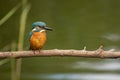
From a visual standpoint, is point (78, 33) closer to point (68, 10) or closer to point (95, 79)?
point (68, 10)

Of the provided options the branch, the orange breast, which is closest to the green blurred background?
the orange breast

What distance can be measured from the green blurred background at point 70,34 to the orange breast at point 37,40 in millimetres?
1404

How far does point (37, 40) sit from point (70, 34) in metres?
3.15

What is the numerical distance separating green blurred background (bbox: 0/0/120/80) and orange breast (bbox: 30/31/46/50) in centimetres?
140

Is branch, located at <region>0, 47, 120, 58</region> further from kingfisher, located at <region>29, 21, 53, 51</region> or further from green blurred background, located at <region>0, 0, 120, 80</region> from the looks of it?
green blurred background, located at <region>0, 0, 120, 80</region>

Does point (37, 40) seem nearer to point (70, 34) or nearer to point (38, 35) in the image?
point (38, 35)

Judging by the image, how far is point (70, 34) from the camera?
5.44 metres

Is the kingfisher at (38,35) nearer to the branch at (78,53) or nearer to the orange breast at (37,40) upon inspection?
the orange breast at (37,40)

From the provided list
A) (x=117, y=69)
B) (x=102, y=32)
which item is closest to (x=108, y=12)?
(x=102, y=32)

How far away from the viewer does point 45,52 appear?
2.21 meters

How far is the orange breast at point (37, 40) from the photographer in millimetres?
2275

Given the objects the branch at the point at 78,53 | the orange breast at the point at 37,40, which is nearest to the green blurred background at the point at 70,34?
the orange breast at the point at 37,40

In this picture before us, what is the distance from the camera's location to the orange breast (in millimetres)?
2275

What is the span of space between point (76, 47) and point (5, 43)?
675mm
